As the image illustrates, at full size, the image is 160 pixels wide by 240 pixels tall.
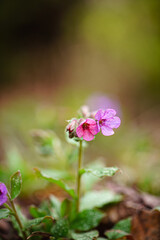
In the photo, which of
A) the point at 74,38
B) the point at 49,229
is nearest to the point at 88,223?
the point at 49,229

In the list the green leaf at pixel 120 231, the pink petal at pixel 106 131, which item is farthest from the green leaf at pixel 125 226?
the pink petal at pixel 106 131

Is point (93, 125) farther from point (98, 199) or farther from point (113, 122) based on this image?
point (98, 199)

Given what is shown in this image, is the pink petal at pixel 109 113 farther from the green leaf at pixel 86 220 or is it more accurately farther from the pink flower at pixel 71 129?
the green leaf at pixel 86 220

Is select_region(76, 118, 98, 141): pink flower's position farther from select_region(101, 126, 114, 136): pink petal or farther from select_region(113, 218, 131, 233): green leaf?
select_region(113, 218, 131, 233): green leaf

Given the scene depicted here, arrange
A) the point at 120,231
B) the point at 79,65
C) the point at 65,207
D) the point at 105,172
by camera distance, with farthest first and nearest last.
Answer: the point at 79,65, the point at 65,207, the point at 120,231, the point at 105,172

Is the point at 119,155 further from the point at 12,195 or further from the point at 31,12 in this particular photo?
the point at 31,12

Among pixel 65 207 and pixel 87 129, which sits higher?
pixel 87 129

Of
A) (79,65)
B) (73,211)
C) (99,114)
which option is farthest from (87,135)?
(79,65)
